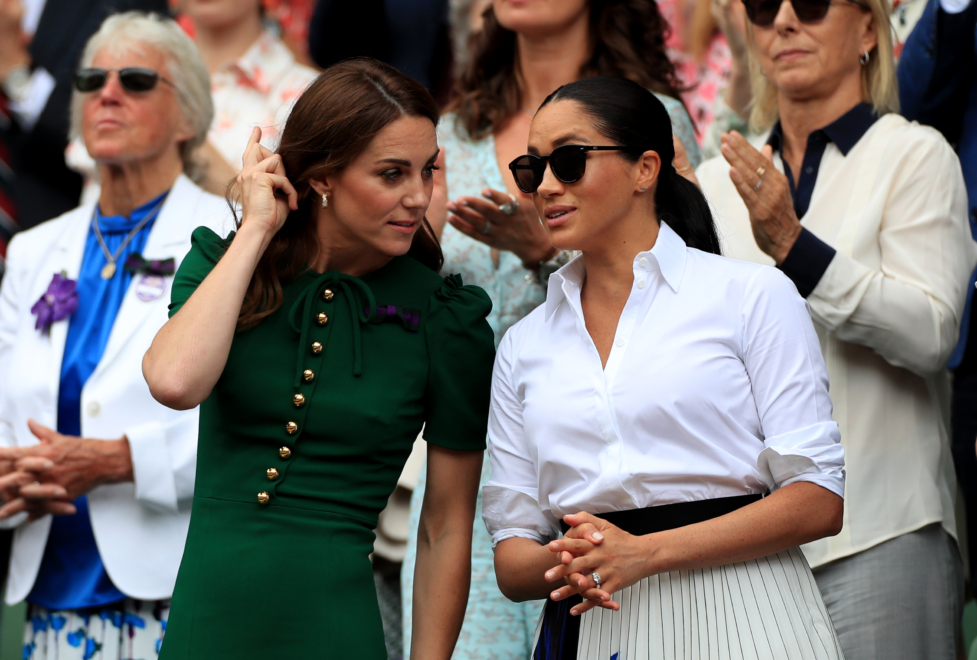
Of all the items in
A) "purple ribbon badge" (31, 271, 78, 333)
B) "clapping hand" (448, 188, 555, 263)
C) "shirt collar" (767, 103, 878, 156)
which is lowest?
"purple ribbon badge" (31, 271, 78, 333)

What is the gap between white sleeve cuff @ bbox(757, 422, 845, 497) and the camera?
2.29 metres

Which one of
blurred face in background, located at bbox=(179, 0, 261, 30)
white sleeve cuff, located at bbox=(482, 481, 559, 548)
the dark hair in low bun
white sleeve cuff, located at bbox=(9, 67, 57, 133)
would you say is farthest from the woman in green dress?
white sleeve cuff, located at bbox=(9, 67, 57, 133)

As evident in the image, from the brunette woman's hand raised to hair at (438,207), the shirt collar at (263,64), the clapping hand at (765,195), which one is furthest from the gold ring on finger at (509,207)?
the shirt collar at (263,64)

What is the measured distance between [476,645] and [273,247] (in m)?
1.28

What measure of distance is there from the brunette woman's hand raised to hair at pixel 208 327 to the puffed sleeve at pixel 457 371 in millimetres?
445

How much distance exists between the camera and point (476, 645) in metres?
3.24

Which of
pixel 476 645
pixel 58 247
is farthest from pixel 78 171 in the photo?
pixel 476 645

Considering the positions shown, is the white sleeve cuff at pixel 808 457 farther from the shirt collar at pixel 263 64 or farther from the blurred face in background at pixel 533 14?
the shirt collar at pixel 263 64

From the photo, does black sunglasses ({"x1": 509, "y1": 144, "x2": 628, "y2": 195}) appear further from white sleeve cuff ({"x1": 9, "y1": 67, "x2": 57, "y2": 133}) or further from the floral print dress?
white sleeve cuff ({"x1": 9, "y1": 67, "x2": 57, "y2": 133})

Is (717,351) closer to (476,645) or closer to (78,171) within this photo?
(476,645)

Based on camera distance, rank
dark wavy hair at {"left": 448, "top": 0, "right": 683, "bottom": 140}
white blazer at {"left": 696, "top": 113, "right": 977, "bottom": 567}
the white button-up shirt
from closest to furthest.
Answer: the white button-up shirt < white blazer at {"left": 696, "top": 113, "right": 977, "bottom": 567} < dark wavy hair at {"left": 448, "top": 0, "right": 683, "bottom": 140}

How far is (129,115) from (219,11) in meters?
1.46

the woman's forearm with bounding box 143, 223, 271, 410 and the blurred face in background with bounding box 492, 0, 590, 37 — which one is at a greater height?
the blurred face in background with bounding box 492, 0, 590, 37

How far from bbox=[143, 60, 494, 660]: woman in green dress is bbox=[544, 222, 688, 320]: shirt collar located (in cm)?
19
